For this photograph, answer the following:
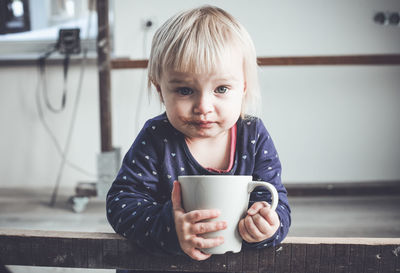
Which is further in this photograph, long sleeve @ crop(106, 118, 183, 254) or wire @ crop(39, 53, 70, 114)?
wire @ crop(39, 53, 70, 114)

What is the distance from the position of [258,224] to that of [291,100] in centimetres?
213

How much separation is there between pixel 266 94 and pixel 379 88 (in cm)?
71

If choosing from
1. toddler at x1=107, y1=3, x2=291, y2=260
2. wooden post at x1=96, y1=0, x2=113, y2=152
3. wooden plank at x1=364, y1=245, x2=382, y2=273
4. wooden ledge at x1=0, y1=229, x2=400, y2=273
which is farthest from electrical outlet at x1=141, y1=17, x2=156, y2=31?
wooden plank at x1=364, y1=245, x2=382, y2=273

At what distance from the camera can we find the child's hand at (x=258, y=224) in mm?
509

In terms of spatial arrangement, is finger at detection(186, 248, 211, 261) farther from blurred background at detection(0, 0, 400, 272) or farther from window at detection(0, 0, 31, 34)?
window at detection(0, 0, 31, 34)

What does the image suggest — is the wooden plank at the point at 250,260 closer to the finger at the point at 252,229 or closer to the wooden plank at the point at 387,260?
the finger at the point at 252,229

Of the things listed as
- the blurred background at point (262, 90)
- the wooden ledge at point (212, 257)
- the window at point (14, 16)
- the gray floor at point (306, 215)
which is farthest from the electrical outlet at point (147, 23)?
the wooden ledge at point (212, 257)

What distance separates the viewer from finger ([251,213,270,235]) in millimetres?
511

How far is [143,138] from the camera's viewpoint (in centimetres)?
73

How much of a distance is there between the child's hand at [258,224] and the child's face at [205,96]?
17cm

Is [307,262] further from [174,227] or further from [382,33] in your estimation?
[382,33]

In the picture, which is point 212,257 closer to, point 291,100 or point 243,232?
point 243,232

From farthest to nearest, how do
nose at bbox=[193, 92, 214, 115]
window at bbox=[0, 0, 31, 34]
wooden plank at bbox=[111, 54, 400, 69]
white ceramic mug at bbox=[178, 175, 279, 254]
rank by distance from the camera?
window at bbox=[0, 0, 31, 34], wooden plank at bbox=[111, 54, 400, 69], nose at bbox=[193, 92, 214, 115], white ceramic mug at bbox=[178, 175, 279, 254]

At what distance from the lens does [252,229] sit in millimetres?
504
